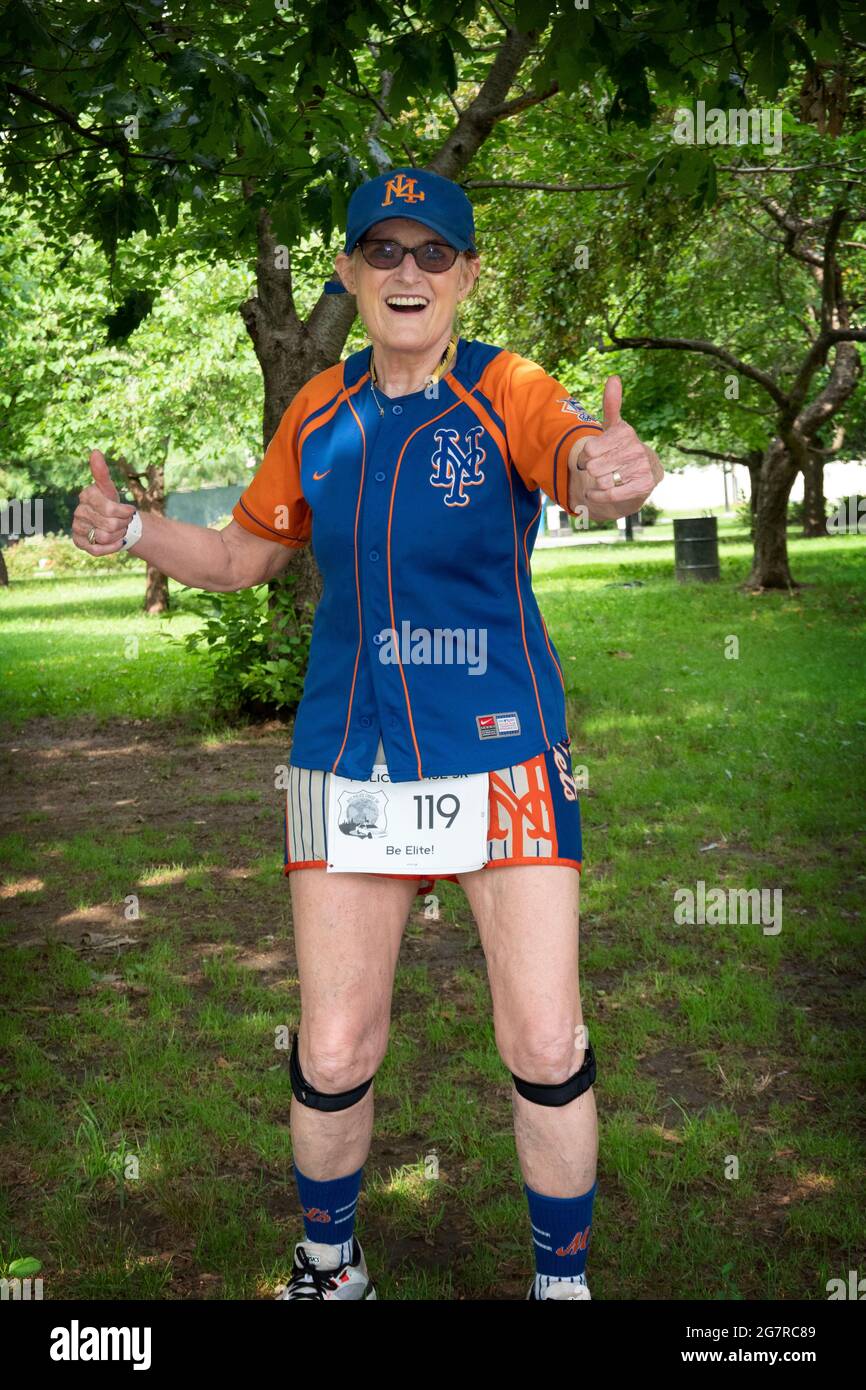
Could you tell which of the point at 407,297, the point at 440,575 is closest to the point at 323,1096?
the point at 440,575

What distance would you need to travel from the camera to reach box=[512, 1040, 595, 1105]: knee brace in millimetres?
2779

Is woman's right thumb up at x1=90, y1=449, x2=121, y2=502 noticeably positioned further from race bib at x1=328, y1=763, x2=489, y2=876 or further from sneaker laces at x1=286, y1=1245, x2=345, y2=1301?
sneaker laces at x1=286, y1=1245, x2=345, y2=1301

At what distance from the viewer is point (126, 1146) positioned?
4.18 meters

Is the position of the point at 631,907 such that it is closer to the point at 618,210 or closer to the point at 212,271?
the point at 618,210

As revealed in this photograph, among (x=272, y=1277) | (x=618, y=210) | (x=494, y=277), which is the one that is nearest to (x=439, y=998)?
(x=272, y=1277)

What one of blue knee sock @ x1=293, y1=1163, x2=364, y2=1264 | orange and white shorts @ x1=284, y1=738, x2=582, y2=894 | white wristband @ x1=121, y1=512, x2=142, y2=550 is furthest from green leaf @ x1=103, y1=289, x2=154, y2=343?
blue knee sock @ x1=293, y1=1163, x2=364, y2=1264

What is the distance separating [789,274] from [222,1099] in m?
18.9

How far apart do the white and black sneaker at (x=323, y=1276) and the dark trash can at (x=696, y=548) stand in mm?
20519

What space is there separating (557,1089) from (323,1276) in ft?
2.51

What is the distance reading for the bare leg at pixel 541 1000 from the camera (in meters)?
2.75

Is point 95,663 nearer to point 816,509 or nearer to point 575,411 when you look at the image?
point 575,411

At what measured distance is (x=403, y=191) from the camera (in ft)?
9.28

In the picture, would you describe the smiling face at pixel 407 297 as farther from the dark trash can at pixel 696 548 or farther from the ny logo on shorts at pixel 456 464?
the dark trash can at pixel 696 548

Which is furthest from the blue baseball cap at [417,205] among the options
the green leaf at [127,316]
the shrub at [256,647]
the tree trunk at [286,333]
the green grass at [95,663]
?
the green grass at [95,663]
